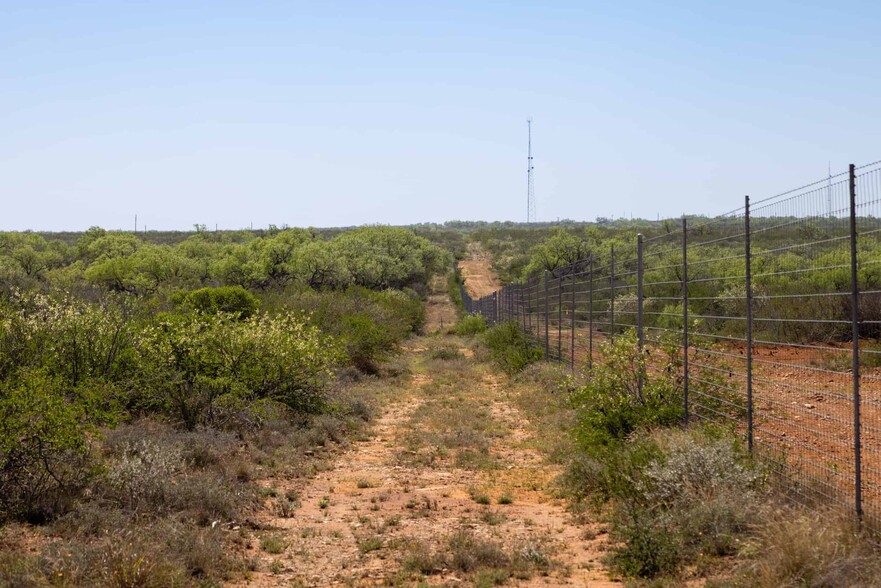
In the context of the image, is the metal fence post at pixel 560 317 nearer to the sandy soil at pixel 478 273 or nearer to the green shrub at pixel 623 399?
the green shrub at pixel 623 399

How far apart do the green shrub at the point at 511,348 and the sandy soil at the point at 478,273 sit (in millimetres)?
39335

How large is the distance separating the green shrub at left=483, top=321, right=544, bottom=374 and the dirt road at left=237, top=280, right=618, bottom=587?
7526 mm

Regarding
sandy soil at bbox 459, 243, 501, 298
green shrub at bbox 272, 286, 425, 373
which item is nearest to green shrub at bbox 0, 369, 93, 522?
green shrub at bbox 272, 286, 425, 373

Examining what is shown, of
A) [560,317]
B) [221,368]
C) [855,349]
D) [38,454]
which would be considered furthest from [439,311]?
[855,349]

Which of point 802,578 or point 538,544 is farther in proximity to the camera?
point 538,544

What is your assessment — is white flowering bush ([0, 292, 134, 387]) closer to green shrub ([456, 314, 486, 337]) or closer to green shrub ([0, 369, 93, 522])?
green shrub ([0, 369, 93, 522])

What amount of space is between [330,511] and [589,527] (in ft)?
9.76

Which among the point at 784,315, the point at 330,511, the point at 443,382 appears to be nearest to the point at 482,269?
the point at 443,382

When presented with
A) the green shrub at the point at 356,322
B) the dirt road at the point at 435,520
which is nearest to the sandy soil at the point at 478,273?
the green shrub at the point at 356,322

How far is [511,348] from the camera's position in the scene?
83.8 feet

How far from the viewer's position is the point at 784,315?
14.8 meters

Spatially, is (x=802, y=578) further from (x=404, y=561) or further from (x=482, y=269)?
(x=482, y=269)

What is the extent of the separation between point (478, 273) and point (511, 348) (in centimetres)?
5530

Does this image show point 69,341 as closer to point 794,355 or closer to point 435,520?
point 435,520
